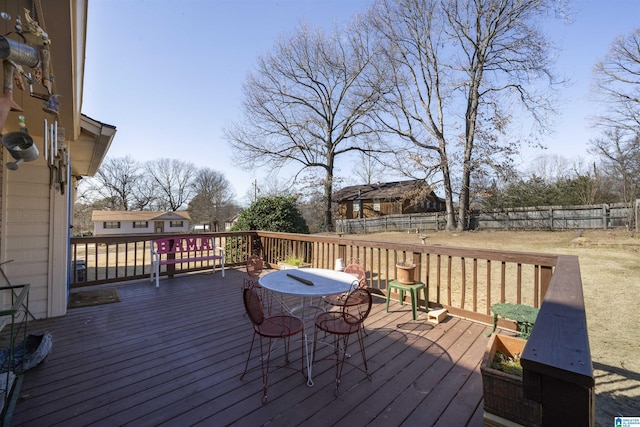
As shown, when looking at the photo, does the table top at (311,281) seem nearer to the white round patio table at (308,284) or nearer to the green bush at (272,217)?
the white round patio table at (308,284)

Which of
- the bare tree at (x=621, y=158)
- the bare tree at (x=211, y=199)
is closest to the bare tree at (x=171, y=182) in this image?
the bare tree at (x=211, y=199)

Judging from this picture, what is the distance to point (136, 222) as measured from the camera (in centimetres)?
2761

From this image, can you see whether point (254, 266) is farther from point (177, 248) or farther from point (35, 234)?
point (35, 234)

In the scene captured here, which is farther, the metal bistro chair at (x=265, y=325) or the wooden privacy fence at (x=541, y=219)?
the wooden privacy fence at (x=541, y=219)

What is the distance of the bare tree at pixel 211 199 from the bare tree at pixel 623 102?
31.4m

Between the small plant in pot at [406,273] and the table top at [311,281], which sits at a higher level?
the table top at [311,281]

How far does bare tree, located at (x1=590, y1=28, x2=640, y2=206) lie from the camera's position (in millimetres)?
13422

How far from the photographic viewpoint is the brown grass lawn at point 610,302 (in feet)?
7.71

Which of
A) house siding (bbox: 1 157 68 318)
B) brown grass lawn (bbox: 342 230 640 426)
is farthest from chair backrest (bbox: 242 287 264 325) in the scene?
house siding (bbox: 1 157 68 318)

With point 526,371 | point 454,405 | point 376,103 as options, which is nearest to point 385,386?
point 454,405

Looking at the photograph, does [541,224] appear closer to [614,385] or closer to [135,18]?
[614,385]

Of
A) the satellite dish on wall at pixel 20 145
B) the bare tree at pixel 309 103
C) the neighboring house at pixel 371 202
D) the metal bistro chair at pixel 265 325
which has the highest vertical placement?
the bare tree at pixel 309 103

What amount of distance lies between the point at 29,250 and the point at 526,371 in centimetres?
478

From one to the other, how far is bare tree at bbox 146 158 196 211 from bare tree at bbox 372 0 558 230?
89.9ft
